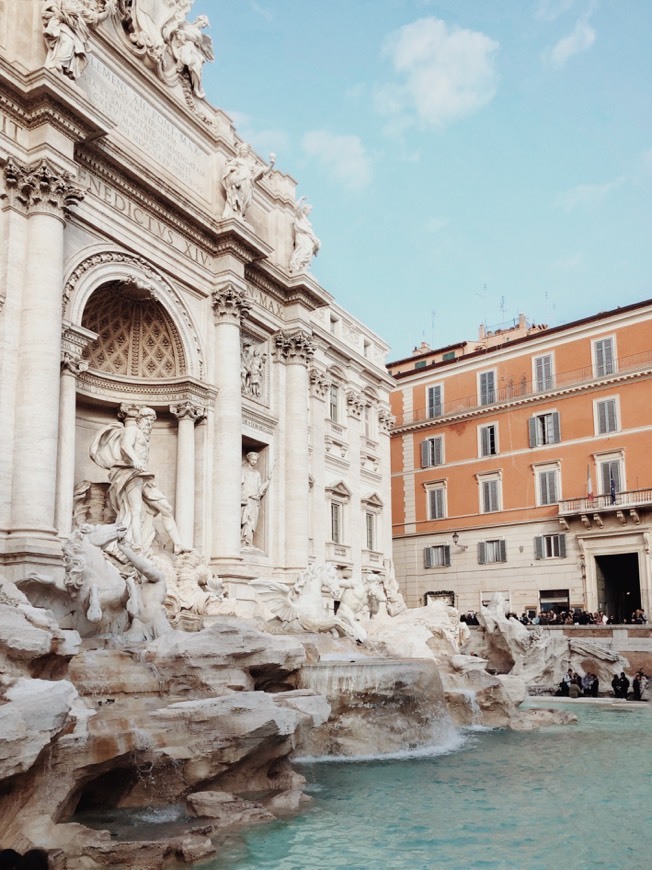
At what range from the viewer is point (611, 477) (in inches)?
1271

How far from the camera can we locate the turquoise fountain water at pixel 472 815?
7.41 m

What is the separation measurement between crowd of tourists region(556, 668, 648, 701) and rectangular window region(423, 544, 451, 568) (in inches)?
522

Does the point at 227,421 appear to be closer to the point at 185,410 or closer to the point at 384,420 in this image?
the point at 185,410

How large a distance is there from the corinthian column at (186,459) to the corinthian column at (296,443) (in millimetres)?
3949

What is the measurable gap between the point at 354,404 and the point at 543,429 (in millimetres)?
8772

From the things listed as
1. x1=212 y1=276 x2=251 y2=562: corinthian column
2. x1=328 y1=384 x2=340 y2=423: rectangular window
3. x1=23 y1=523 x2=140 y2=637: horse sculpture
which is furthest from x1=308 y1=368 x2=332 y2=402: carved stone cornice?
x1=23 y1=523 x2=140 y2=637: horse sculpture

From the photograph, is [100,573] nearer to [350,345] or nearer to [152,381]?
[152,381]

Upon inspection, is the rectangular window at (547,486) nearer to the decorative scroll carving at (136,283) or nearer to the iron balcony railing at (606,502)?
the iron balcony railing at (606,502)

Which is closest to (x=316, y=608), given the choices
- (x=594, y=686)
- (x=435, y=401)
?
(x=594, y=686)

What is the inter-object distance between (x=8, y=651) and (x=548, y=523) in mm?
27969

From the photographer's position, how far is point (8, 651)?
26.4 ft

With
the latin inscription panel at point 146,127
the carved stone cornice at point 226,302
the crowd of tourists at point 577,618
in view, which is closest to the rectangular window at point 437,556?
the crowd of tourists at point 577,618

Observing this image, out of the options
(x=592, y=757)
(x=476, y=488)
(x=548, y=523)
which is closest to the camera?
(x=592, y=757)

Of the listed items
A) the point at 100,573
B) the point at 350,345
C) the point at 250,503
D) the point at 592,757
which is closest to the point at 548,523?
the point at 350,345
